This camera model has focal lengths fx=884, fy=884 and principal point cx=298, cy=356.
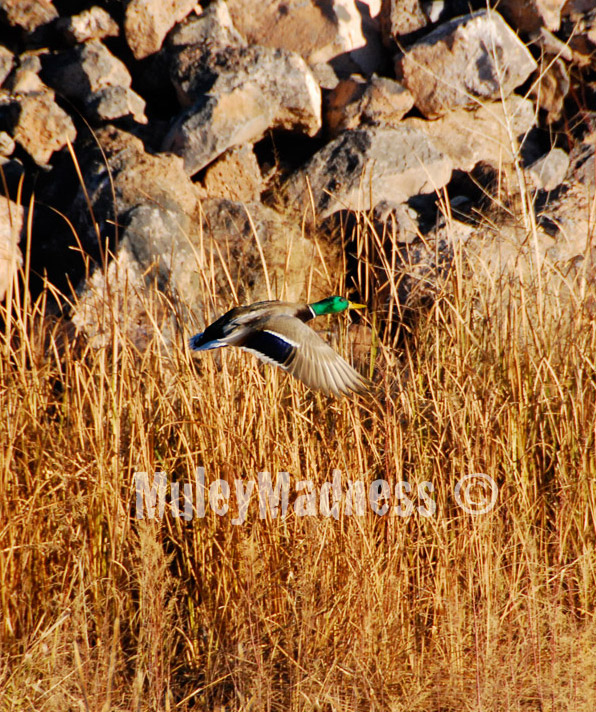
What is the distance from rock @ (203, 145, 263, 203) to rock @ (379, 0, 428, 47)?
52.3 inches

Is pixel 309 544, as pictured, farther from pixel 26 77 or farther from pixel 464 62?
pixel 26 77

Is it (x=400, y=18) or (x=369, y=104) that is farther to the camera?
(x=400, y=18)

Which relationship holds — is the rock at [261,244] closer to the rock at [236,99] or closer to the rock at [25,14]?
the rock at [236,99]

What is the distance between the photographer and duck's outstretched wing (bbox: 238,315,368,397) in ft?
8.14

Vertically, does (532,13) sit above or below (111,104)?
above

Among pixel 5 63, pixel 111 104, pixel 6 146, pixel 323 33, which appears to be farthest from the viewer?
pixel 323 33

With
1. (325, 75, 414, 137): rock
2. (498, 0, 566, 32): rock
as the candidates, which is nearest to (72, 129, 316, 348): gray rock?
(325, 75, 414, 137): rock

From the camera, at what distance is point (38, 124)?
16.8ft

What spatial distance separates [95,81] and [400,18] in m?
1.96

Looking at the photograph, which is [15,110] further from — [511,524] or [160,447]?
[511,524]

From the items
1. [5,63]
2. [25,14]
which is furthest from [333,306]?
[25,14]

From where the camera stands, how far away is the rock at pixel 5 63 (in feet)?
17.9

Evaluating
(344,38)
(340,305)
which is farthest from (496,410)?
(344,38)

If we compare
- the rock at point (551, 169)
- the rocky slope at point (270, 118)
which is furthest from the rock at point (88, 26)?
the rock at point (551, 169)
